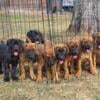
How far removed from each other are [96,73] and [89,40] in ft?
2.37

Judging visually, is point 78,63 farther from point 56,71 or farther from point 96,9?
point 96,9

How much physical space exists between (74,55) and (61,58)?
1.19 feet

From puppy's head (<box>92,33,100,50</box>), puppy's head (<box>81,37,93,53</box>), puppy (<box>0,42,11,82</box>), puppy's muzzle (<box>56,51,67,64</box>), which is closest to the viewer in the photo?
puppy's muzzle (<box>56,51,67,64</box>)

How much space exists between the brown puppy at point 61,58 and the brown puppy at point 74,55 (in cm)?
10

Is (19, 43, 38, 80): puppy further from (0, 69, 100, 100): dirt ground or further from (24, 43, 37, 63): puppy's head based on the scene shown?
(0, 69, 100, 100): dirt ground

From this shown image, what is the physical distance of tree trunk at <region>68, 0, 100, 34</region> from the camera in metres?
9.09

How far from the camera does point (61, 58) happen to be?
224 inches

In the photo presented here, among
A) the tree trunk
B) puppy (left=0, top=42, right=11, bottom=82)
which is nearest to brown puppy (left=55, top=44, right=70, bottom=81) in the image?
puppy (left=0, top=42, right=11, bottom=82)

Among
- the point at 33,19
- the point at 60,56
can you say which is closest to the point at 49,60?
the point at 60,56

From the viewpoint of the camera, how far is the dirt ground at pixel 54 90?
5.23 m

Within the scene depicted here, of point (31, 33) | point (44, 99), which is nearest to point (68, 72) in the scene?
point (44, 99)

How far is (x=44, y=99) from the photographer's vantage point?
515 cm

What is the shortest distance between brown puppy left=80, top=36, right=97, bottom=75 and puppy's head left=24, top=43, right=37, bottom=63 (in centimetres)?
90

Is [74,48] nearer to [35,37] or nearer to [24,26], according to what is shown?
[35,37]
